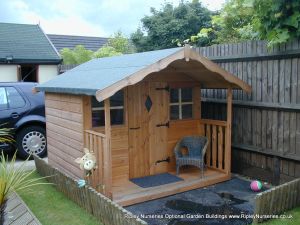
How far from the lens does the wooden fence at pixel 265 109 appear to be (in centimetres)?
571

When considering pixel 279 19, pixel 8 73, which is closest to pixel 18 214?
pixel 279 19

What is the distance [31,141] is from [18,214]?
3.75 metres

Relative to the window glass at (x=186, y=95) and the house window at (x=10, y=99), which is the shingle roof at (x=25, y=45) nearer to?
the house window at (x=10, y=99)

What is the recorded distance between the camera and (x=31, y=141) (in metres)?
8.64

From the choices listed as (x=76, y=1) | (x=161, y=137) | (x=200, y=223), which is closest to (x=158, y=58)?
(x=161, y=137)

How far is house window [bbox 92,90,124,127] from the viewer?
6.00 meters

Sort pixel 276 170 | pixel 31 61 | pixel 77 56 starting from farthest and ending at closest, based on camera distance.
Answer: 1. pixel 77 56
2. pixel 31 61
3. pixel 276 170

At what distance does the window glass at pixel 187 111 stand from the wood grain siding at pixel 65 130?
8.01 ft

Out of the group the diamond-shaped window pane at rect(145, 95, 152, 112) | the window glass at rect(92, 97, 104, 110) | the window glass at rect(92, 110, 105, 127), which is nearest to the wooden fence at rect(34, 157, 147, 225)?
the window glass at rect(92, 110, 105, 127)

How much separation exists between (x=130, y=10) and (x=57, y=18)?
761 cm

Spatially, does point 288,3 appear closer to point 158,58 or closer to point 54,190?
point 158,58

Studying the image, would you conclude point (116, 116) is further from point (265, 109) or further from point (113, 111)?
point (265, 109)

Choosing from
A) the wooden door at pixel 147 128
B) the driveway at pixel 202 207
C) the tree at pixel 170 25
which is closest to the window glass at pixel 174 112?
the wooden door at pixel 147 128

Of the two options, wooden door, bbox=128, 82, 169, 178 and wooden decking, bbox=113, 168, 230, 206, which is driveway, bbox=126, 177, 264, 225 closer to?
wooden decking, bbox=113, 168, 230, 206
